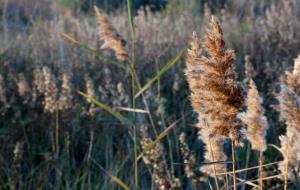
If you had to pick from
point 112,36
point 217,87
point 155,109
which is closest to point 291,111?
point 217,87

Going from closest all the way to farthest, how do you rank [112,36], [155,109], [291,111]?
[291,111] < [112,36] < [155,109]

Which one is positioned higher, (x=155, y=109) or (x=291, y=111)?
(x=155, y=109)

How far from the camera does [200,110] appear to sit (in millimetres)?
1170

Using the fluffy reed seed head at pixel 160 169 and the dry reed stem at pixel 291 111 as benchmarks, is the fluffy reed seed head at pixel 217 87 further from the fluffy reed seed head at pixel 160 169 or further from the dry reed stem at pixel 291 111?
the fluffy reed seed head at pixel 160 169

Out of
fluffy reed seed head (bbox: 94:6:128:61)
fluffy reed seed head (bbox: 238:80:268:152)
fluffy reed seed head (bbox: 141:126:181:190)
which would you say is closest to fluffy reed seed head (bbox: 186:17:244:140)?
fluffy reed seed head (bbox: 238:80:268:152)

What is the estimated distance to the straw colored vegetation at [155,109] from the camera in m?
1.15

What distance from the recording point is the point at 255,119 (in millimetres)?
1326

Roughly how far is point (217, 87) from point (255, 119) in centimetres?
28

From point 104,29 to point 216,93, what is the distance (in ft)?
2.47

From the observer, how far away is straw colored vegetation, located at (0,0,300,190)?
45.4 inches

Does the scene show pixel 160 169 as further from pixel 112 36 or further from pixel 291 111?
pixel 291 111

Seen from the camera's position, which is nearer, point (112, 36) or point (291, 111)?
point (291, 111)

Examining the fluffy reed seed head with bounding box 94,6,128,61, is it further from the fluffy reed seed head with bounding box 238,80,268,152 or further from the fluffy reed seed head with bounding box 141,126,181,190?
the fluffy reed seed head with bounding box 238,80,268,152

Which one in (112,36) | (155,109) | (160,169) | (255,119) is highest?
(112,36)
